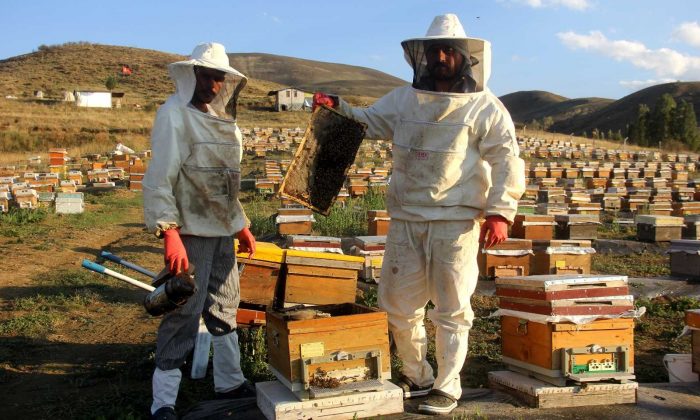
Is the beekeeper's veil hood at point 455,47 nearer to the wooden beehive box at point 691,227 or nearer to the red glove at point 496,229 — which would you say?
the red glove at point 496,229

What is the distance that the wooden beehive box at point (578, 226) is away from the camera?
11031 mm

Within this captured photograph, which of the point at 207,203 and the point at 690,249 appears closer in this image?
the point at 207,203

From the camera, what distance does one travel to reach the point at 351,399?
12.0ft

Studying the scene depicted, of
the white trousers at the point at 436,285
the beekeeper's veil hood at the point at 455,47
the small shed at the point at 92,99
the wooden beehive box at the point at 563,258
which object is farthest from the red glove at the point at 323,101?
the small shed at the point at 92,99

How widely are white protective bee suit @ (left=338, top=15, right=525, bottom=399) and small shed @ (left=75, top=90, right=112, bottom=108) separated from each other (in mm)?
59096

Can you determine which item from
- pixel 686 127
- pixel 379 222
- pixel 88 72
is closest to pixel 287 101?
pixel 88 72

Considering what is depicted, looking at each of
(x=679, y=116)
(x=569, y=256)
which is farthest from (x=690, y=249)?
(x=679, y=116)

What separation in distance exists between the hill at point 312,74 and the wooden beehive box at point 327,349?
99926mm

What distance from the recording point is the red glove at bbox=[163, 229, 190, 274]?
11.7ft

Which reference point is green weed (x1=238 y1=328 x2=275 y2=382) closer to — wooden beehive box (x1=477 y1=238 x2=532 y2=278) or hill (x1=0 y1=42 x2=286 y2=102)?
wooden beehive box (x1=477 y1=238 x2=532 y2=278)

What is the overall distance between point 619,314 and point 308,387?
2018 millimetres

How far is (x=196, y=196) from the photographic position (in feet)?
12.7

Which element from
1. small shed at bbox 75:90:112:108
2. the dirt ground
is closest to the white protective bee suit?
the dirt ground

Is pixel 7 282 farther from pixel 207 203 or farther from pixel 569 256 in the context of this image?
pixel 569 256
